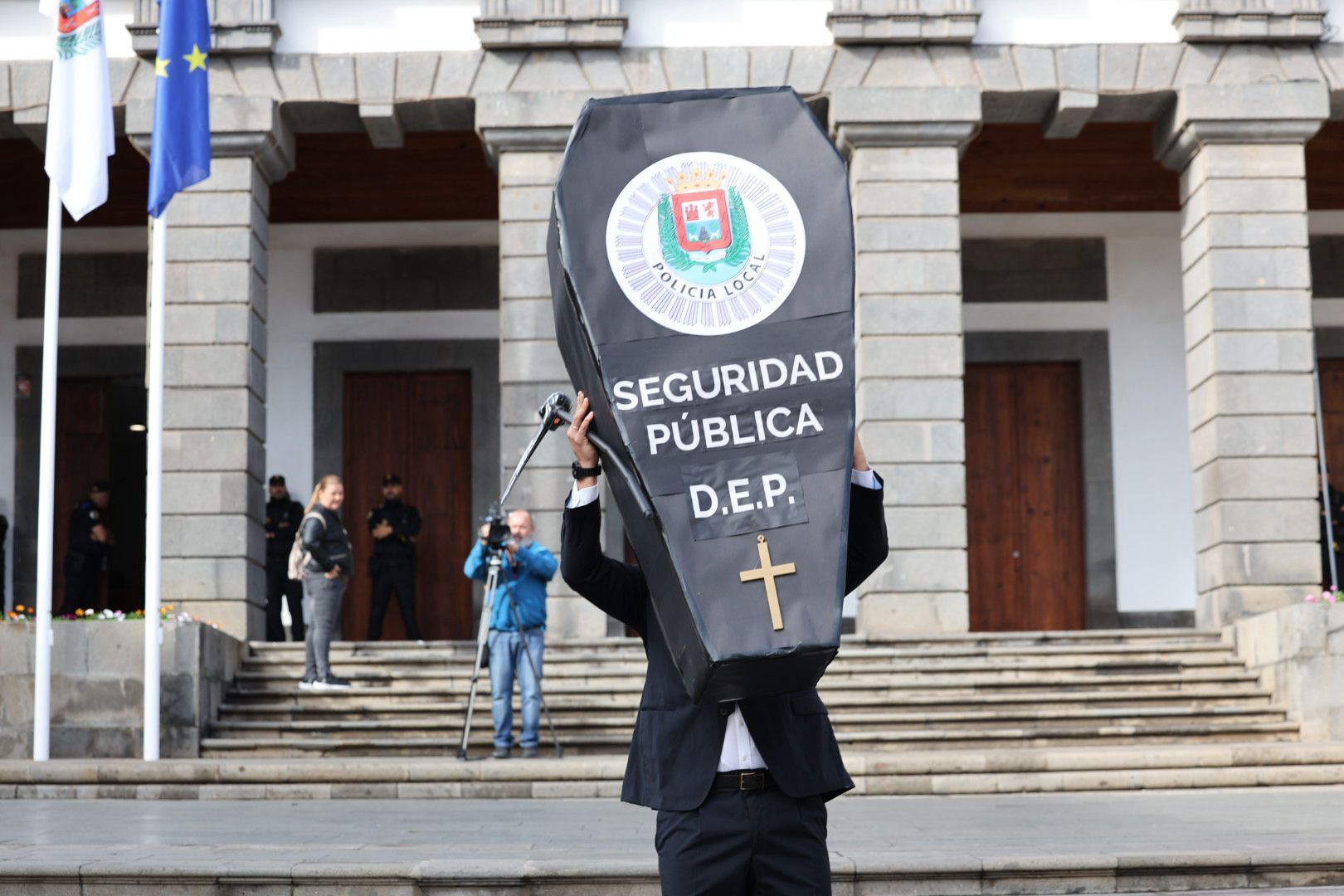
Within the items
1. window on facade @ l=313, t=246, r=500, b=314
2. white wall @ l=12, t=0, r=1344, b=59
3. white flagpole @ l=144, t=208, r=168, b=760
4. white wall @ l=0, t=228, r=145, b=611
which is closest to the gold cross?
white flagpole @ l=144, t=208, r=168, b=760

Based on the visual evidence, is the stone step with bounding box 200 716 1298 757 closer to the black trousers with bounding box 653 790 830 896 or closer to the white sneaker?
the white sneaker

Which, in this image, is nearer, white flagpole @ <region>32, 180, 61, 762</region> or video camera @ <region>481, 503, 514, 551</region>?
video camera @ <region>481, 503, 514, 551</region>

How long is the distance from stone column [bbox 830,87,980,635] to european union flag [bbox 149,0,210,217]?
5.73 meters

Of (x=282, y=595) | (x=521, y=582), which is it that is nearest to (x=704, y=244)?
(x=521, y=582)

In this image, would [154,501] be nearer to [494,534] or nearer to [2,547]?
[494,534]

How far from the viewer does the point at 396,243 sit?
67.5 feet

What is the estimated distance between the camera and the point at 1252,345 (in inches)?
642

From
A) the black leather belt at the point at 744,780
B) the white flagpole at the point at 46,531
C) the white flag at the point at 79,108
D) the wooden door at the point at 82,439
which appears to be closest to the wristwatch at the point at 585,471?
the black leather belt at the point at 744,780

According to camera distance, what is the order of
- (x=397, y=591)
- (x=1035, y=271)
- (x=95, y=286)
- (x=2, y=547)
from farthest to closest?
1. (x=95, y=286)
2. (x=1035, y=271)
3. (x=2, y=547)
4. (x=397, y=591)

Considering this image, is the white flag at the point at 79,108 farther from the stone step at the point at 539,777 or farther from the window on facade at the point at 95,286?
the window on facade at the point at 95,286

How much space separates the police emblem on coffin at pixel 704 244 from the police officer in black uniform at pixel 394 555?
1413 centimetres

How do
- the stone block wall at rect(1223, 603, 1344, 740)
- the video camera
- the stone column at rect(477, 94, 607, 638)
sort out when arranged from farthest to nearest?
the stone column at rect(477, 94, 607, 638), the stone block wall at rect(1223, 603, 1344, 740), the video camera

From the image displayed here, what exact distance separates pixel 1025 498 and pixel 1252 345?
443 cm

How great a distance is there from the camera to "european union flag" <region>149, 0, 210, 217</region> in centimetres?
1421
